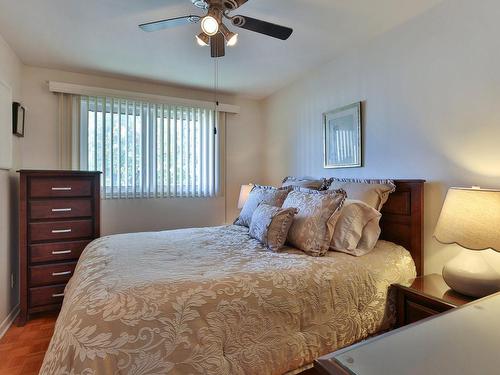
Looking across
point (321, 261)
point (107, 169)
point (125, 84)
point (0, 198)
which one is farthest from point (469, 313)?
A: point (125, 84)

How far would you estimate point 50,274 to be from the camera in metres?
2.41

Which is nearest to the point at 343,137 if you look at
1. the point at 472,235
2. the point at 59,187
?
the point at 472,235

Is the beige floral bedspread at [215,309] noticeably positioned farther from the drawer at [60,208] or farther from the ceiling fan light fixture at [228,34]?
the ceiling fan light fixture at [228,34]

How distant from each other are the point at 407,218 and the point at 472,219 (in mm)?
573

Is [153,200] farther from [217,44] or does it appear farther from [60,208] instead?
[217,44]

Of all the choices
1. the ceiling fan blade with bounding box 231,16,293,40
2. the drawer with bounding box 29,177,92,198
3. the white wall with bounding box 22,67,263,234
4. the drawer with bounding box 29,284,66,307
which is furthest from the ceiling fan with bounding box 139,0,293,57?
the drawer with bounding box 29,284,66,307

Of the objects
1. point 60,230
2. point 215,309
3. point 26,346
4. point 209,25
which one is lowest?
point 26,346

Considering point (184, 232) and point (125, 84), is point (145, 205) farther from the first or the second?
point (125, 84)

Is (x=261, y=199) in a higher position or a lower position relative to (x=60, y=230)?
higher

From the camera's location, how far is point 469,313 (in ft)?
2.86

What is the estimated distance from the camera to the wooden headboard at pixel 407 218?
1899 millimetres

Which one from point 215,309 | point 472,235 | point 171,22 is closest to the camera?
point 215,309

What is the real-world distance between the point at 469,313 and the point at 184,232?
6.41 feet

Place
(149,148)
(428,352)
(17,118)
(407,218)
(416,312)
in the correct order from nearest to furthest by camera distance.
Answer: (428,352), (416,312), (407,218), (17,118), (149,148)
